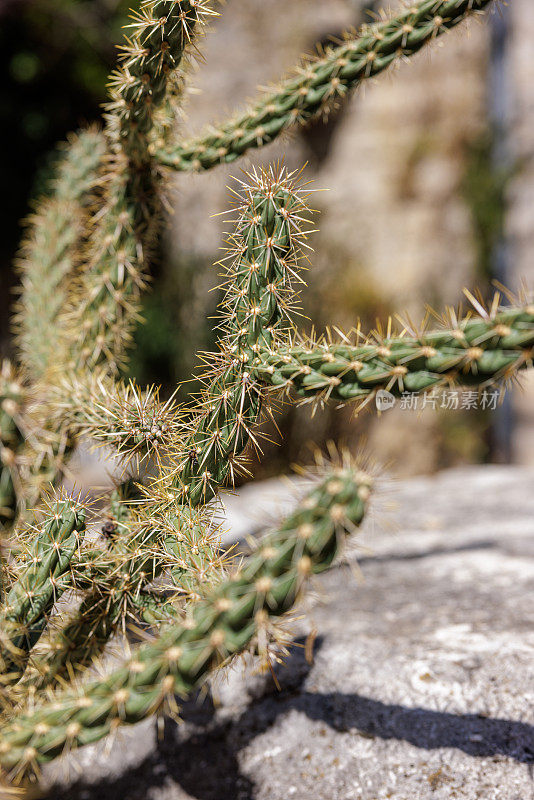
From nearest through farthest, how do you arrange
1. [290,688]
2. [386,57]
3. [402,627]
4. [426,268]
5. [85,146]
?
[386,57] < [290,688] < [402,627] < [85,146] < [426,268]

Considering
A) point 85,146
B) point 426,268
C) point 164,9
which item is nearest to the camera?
point 164,9

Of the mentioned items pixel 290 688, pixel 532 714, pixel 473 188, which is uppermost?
pixel 473 188

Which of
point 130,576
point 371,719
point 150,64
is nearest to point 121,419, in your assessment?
point 130,576

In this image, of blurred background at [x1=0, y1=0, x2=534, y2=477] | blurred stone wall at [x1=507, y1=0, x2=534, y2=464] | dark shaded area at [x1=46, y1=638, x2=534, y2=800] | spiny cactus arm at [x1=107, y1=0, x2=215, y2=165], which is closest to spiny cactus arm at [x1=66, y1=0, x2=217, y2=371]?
spiny cactus arm at [x1=107, y1=0, x2=215, y2=165]

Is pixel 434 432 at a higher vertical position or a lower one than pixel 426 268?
lower

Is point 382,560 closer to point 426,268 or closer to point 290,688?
point 290,688

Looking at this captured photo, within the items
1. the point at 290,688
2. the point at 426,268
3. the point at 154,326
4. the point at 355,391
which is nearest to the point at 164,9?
the point at 355,391
